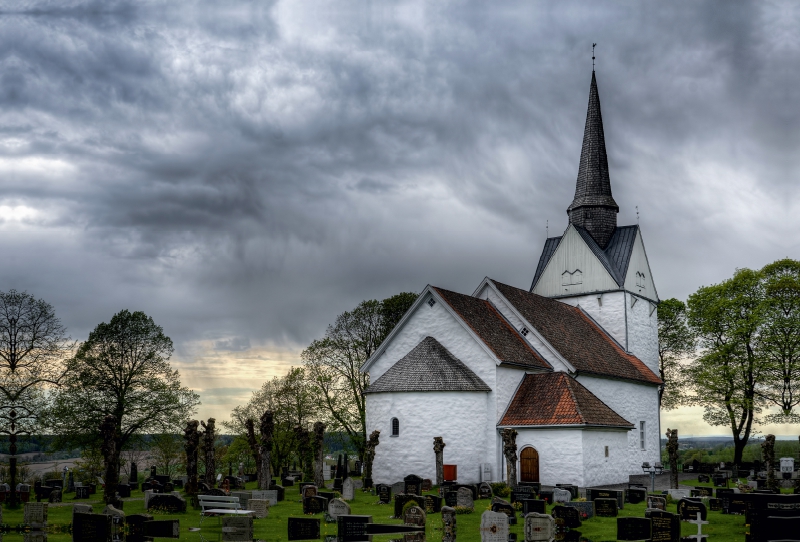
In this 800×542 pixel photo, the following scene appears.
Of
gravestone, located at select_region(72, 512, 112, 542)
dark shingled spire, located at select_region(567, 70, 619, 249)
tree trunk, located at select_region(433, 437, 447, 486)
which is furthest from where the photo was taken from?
dark shingled spire, located at select_region(567, 70, 619, 249)

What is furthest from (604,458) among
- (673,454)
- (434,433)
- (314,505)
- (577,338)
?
(314,505)

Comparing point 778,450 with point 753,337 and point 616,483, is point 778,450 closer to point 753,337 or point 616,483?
point 753,337

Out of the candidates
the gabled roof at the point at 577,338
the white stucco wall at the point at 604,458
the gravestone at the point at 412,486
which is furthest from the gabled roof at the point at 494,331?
the gravestone at the point at 412,486

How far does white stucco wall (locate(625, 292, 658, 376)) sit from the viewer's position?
45281mm

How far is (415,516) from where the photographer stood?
1712 cm

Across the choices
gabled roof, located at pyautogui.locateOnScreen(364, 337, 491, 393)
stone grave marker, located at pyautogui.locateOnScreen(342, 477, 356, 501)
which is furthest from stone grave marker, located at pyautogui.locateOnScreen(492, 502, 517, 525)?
gabled roof, located at pyautogui.locateOnScreen(364, 337, 491, 393)

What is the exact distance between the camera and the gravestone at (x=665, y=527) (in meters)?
16.3

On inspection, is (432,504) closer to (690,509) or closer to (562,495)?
(562,495)

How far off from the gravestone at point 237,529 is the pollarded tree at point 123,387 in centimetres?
2487

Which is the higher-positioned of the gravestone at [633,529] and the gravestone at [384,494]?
the gravestone at [633,529]

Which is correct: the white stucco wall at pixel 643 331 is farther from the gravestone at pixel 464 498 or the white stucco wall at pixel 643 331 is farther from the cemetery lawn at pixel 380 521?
the gravestone at pixel 464 498

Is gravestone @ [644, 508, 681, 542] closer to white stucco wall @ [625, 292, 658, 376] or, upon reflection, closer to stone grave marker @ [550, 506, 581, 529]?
stone grave marker @ [550, 506, 581, 529]

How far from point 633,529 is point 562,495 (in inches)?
327

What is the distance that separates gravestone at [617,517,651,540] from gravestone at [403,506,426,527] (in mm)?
4422
